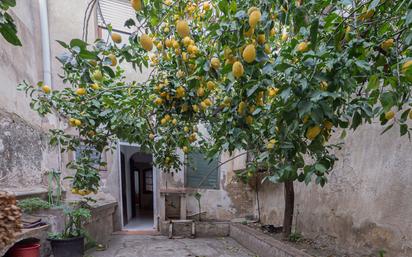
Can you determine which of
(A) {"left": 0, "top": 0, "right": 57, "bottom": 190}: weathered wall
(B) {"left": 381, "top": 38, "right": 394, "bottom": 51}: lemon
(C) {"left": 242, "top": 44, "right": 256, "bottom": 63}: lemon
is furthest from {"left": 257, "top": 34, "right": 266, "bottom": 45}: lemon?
(A) {"left": 0, "top": 0, "right": 57, "bottom": 190}: weathered wall

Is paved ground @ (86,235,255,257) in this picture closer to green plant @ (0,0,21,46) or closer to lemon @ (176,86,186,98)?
lemon @ (176,86,186,98)

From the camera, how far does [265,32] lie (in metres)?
0.96

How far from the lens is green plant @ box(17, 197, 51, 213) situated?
2211 mm

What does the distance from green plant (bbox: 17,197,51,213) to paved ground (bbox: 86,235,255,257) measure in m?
0.93

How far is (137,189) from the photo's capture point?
7574 millimetres

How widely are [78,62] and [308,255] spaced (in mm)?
2510

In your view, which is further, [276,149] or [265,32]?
[276,149]

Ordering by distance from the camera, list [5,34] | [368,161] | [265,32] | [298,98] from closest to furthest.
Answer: [5,34] → [298,98] → [265,32] → [368,161]

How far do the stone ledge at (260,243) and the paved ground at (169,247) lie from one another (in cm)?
10

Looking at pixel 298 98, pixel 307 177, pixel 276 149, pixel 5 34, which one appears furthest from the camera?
pixel 276 149

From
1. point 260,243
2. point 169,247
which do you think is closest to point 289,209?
point 260,243

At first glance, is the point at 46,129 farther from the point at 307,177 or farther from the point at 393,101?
the point at 393,101

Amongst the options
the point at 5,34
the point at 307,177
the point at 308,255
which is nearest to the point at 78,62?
the point at 5,34

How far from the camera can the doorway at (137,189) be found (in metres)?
4.91
